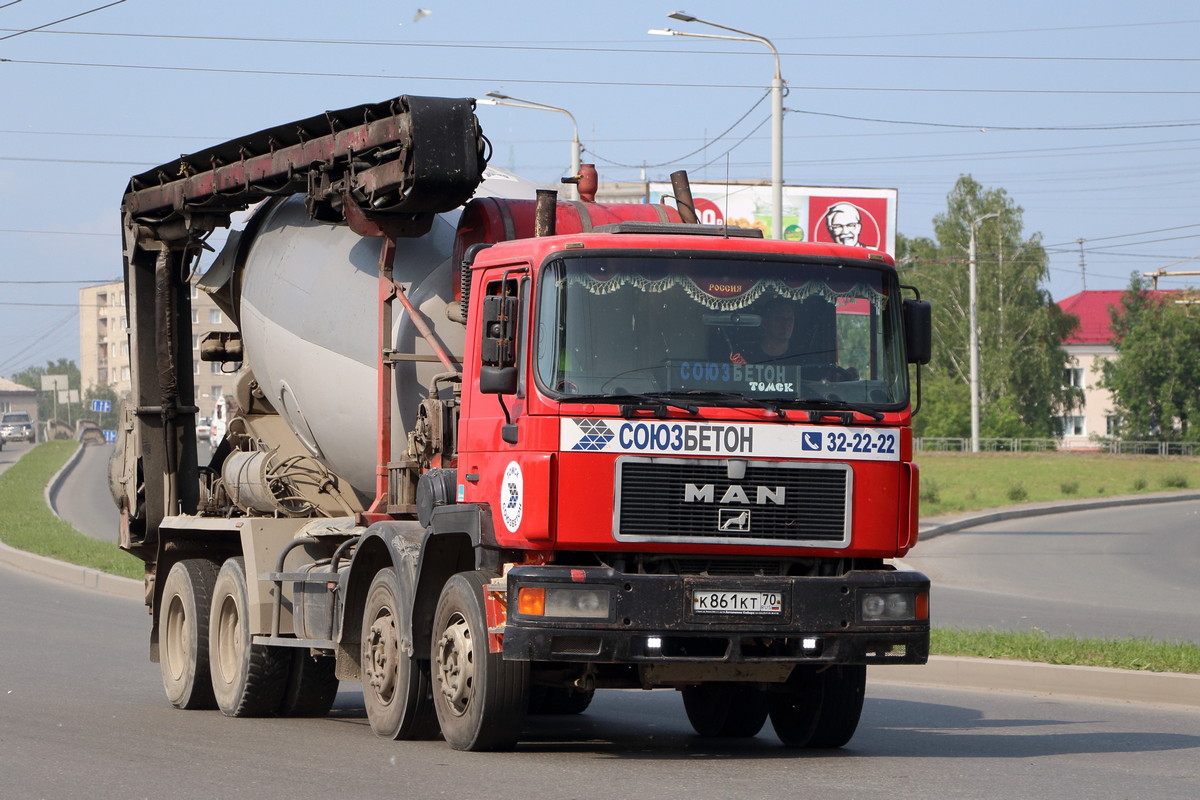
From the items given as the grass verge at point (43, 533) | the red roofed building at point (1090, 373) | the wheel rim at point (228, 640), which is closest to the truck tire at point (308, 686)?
the wheel rim at point (228, 640)

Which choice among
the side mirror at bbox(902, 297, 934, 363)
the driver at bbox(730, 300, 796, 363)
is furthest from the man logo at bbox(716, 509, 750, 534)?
the side mirror at bbox(902, 297, 934, 363)

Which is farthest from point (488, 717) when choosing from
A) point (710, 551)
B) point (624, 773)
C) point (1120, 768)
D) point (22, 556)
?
point (22, 556)

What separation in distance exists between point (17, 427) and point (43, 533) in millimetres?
74154

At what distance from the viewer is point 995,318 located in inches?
3622

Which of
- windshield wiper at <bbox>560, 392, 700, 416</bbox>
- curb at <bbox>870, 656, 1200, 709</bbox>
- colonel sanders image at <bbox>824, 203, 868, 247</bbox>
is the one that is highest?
colonel sanders image at <bbox>824, 203, 868, 247</bbox>

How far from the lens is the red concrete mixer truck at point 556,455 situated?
8.14 m

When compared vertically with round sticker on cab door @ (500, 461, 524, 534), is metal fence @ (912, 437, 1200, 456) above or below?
below

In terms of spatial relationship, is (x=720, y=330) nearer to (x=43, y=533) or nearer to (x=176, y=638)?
(x=176, y=638)

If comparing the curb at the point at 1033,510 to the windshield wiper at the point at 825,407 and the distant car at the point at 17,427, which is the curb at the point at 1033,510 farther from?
the distant car at the point at 17,427

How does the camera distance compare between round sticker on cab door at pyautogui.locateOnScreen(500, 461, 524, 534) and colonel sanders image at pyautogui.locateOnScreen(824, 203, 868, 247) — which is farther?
colonel sanders image at pyautogui.locateOnScreen(824, 203, 868, 247)

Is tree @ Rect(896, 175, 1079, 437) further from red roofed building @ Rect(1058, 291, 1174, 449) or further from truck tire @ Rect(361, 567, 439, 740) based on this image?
truck tire @ Rect(361, 567, 439, 740)

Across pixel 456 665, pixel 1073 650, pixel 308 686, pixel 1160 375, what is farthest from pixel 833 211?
pixel 1160 375

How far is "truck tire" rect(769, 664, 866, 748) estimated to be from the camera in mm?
9344

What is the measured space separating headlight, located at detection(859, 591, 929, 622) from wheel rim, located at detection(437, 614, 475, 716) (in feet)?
6.46
